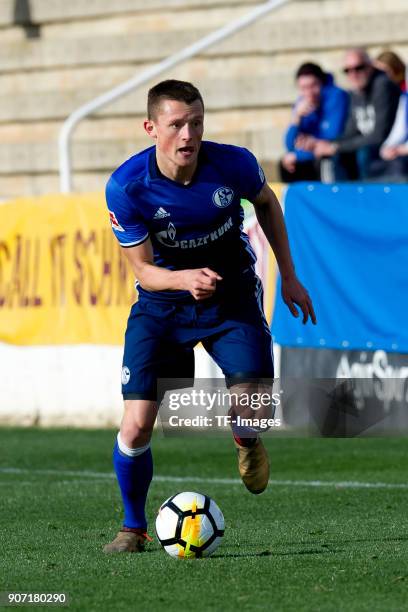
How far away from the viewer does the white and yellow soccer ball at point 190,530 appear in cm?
641

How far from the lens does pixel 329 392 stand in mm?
12195

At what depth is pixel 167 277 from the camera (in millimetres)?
6402

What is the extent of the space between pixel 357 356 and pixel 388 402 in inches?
19.0

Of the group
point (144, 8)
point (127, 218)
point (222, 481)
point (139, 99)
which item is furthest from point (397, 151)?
point (144, 8)

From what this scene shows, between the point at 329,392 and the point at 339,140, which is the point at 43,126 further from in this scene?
the point at 329,392

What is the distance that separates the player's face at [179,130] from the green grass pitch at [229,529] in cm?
181

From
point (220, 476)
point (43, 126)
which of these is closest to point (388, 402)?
point (220, 476)

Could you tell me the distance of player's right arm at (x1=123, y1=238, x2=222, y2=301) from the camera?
609cm

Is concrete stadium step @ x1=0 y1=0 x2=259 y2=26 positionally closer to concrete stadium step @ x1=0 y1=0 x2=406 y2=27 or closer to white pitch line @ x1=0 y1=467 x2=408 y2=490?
concrete stadium step @ x1=0 y1=0 x2=406 y2=27

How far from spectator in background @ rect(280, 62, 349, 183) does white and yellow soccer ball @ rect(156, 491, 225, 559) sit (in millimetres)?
7392

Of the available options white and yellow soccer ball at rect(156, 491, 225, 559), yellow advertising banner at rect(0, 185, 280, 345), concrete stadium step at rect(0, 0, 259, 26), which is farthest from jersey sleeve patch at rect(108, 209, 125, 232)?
concrete stadium step at rect(0, 0, 259, 26)

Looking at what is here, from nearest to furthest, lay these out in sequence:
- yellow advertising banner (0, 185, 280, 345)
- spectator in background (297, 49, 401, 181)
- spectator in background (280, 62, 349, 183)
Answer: spectator in background (297, 49, 401, 181) → yellow advertising banner (0, 185, 280, 345) → spectator in background (280, 62, 349, 183)

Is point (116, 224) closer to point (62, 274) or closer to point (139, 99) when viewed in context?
point (62, 274)

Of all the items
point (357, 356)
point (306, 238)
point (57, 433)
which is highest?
point (306, 238)
